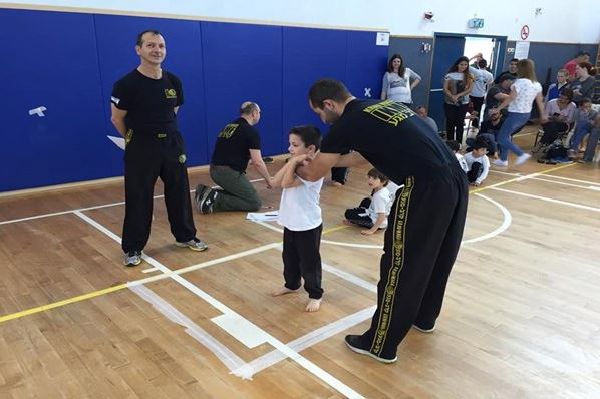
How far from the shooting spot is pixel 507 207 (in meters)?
5.96

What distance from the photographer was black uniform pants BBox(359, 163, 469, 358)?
99.0 inches

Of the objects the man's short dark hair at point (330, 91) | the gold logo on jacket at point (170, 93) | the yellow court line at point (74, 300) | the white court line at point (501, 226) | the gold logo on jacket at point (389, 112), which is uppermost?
the man's short dark hair at point (330, 91)

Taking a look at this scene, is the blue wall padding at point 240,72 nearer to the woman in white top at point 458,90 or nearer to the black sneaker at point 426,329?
the woman in white top at point 458,90

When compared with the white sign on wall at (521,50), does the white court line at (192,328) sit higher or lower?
lower

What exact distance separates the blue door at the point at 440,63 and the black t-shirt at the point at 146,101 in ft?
27.4

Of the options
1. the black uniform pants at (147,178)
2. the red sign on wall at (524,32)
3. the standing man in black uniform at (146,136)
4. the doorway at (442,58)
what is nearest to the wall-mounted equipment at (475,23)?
the doorway at (442,58)

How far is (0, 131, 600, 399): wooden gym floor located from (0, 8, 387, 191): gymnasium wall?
1363mm

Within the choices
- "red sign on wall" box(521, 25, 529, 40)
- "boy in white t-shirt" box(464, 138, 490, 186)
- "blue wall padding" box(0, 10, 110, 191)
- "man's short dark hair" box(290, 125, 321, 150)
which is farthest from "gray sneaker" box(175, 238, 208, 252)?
"red sign on wall" box(521, 25, 529, 40)

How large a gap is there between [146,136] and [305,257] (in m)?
1.63

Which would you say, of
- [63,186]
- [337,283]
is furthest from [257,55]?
[337,283]

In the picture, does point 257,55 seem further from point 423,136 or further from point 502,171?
point 423,136

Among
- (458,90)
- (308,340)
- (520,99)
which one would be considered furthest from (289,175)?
(458,90)

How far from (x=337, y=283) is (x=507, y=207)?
311 centimetres

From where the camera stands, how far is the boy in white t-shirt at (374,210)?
4.88m
